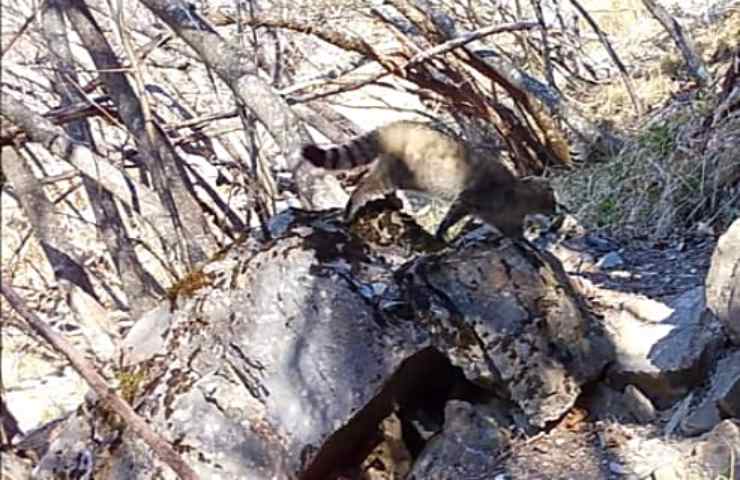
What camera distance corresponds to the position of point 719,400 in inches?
102

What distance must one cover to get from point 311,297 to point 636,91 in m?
3.35

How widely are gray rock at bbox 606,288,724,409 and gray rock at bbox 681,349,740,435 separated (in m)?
0.12

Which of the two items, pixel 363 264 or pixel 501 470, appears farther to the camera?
pixel 363 264

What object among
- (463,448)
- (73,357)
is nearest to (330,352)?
(463,448)

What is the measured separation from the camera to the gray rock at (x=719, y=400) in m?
2.56

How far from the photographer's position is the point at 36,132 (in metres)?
3.50

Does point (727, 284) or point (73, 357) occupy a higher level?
point (73, 357)

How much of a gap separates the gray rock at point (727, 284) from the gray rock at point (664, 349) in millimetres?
134

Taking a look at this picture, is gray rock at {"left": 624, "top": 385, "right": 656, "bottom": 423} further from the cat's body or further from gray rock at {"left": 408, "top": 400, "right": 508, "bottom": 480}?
the cat's body

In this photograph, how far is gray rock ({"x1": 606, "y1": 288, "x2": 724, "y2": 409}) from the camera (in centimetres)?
292

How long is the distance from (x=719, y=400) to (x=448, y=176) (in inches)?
50.2

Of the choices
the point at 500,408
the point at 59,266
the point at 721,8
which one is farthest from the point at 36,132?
the point at 721,8

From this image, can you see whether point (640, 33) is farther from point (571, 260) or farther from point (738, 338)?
point (738, 338)

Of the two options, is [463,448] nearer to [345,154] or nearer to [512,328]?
[512,328]
